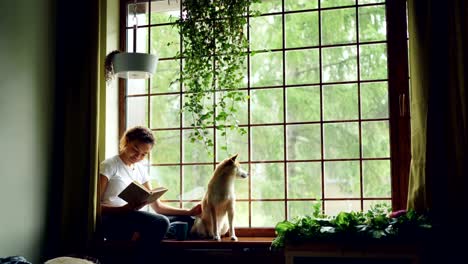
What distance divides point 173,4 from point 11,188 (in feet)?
5.41

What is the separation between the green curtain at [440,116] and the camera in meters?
3.30

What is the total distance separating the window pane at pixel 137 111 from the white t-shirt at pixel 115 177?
1.41 feet

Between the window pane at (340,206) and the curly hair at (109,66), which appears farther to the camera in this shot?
the curly hair at (109,66)

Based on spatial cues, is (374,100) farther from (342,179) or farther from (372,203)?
(372,203)

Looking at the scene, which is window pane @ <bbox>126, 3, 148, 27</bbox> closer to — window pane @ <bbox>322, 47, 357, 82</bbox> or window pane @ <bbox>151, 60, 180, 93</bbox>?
window pane @ <bbox>151, 60, 180, 93</bbox>

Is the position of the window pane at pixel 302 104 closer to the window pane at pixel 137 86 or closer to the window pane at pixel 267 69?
the window pane at pixel 267 69

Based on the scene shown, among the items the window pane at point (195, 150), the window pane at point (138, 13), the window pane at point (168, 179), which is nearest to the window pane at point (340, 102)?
the window pane at point (195, 150)

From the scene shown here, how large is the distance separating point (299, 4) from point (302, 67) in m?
0.43

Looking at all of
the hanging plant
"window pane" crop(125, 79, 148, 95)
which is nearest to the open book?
the hanging plant

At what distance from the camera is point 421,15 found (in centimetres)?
348

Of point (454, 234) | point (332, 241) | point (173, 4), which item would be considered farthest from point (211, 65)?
point (454, 234)

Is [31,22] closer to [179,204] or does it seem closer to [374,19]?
[179,204]

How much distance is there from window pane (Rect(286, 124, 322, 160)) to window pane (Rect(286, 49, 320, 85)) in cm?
30

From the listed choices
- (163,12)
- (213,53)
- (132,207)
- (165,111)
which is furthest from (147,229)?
(163,12)
